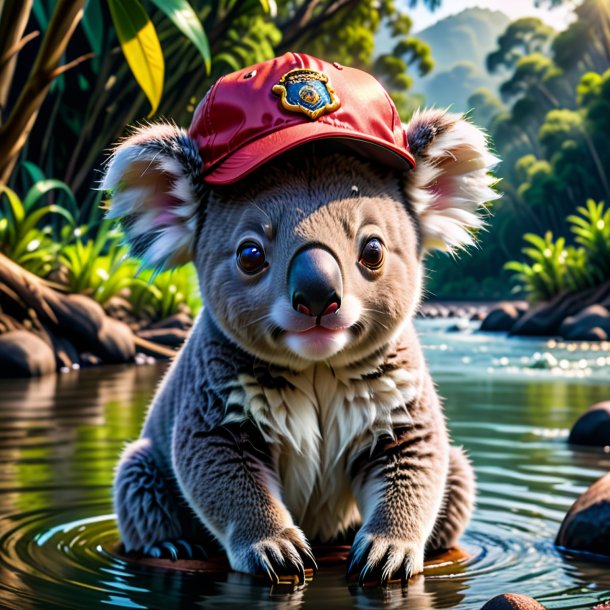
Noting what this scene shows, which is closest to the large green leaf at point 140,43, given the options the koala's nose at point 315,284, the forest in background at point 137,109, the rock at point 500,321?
the forest in background at point 137,109

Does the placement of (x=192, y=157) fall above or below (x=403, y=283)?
above

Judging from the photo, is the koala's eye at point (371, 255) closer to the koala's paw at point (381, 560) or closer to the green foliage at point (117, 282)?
the koala's paw at point (381, 560)

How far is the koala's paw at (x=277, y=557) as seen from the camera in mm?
2766

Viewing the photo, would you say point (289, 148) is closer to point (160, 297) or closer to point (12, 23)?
point (12, 23)

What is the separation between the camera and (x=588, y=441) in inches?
225

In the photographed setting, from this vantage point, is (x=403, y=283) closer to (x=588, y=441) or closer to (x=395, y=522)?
(x=395, y=522)

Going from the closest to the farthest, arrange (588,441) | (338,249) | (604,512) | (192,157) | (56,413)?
(338,249)
(192,157)
(604,512)
(588,441)
(56,413)

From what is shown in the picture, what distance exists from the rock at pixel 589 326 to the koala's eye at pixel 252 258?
13560 millimetres

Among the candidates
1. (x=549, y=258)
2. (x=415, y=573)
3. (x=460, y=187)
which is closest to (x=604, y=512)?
(x=415, y=573)

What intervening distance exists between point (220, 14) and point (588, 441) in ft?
43.6

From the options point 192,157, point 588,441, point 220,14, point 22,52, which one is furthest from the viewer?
point 220,14

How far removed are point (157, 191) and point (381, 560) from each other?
1198 mm

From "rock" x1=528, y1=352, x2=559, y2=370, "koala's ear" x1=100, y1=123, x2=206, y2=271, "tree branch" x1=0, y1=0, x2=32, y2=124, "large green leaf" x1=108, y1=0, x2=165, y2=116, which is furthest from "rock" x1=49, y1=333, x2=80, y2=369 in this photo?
"koala's ear" x1=100, y1=123, x2=206, y2=271

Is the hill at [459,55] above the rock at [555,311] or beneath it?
above
